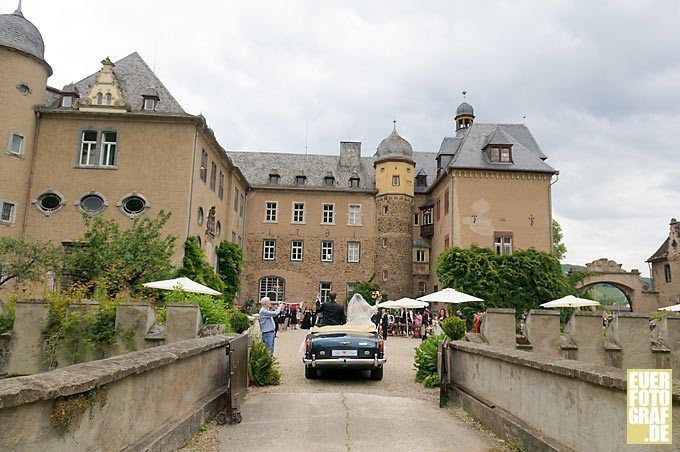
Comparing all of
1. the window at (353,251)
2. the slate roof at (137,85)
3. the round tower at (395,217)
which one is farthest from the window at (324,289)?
the slate roof at (137,85)

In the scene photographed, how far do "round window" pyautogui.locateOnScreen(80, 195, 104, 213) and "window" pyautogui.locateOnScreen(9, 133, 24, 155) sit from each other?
136 inches

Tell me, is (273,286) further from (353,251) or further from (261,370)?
(261,370)

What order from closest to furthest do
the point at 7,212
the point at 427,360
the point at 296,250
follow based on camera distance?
the point at 427,360, the point at 7,212, the point at 296,250

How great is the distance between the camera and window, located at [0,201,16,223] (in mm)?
23031

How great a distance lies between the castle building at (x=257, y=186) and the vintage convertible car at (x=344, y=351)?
14.0m

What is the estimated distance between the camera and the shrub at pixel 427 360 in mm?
11836

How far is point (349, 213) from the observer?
41.2m

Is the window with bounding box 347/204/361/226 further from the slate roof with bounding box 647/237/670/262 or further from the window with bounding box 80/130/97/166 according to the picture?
the slate roof with bounding box 647/237/670/262

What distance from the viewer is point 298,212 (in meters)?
41.1

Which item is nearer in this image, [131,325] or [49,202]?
[131,325]

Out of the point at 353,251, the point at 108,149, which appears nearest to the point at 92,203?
the point at 108,149

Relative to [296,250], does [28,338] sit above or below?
below

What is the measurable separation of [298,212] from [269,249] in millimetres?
3636

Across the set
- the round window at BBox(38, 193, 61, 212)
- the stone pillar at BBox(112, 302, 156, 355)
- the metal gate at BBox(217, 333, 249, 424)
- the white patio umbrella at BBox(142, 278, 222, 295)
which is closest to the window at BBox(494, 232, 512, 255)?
the white patio umbrella at BBox(142, 278, 222, 295)
